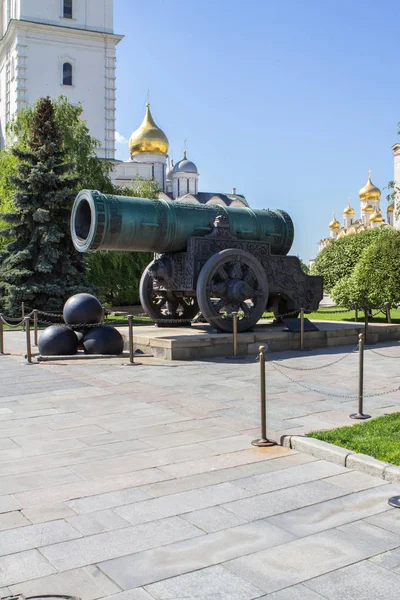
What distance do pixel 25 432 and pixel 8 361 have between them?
531 cm

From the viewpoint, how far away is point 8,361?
36.0 feet

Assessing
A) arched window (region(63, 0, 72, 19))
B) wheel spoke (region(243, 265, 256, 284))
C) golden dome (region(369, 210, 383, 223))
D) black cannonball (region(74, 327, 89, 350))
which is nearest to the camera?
black cannonball (region(74, 327, 89, 350))

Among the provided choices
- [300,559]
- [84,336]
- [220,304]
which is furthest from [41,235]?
[300,559]

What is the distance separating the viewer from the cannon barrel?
1036 cm

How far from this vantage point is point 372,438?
210 inches

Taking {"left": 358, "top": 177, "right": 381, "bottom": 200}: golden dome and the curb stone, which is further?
{"left": 358, "top": 177, "right": 381, "bottom": 200}: golden dome

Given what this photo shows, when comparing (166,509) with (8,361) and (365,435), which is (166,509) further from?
(8,361)

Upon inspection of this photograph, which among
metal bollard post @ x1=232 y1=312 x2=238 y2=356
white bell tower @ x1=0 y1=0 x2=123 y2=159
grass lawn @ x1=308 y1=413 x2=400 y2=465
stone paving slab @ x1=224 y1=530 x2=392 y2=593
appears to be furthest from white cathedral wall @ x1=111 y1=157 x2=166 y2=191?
stone paving slab @ x1=224 y1=530 x2=392 y2=593

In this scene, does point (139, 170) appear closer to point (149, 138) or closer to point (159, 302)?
point (149, 138)

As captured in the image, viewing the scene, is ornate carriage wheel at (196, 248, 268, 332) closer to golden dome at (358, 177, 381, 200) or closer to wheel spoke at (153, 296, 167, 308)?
wheel spoke at (153, 296, 167, 308)

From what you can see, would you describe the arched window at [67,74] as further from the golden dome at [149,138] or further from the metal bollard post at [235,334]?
the metal bollard post at [235,334]

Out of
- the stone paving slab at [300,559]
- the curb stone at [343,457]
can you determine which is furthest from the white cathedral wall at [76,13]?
the stone paving slab at [300,559]

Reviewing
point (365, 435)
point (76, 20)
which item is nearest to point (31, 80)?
point (76, 20)

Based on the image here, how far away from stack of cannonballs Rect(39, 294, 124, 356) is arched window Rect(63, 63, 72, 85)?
141ft
